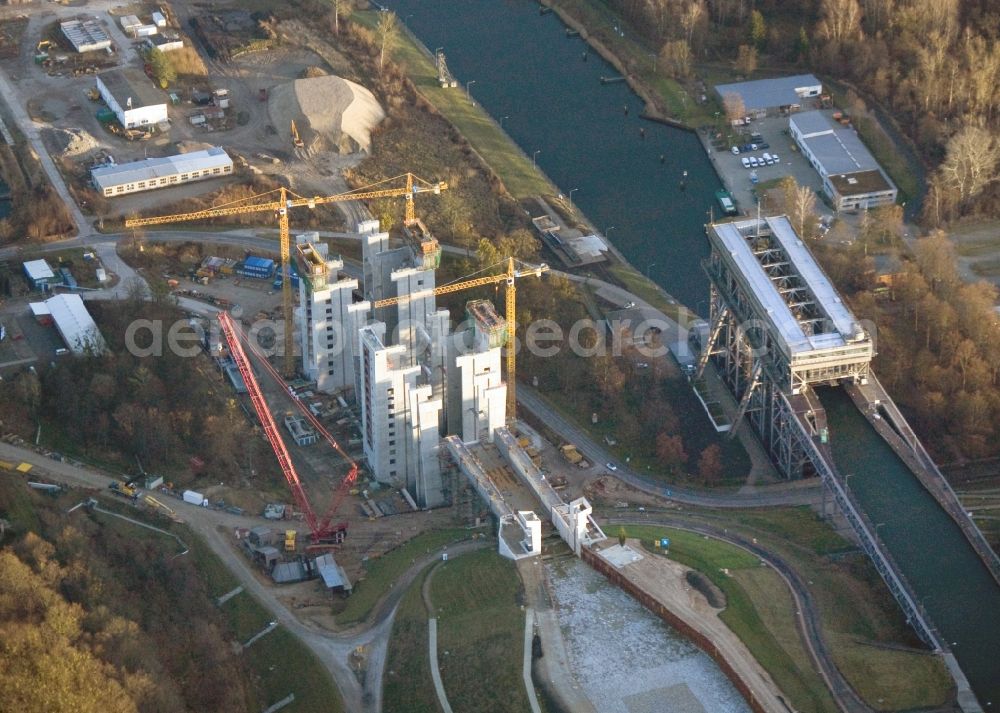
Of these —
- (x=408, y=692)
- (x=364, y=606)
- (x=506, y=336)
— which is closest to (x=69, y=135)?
(x=506, y=336)

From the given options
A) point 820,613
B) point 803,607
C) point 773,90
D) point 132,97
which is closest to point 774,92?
point 773,90

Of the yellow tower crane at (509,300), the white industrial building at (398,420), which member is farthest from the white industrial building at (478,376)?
the yellow tower crane at (509,300)

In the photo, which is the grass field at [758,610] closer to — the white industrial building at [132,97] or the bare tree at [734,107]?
the bare tree at [734,107]

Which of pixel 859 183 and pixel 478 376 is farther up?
pixel 478 376

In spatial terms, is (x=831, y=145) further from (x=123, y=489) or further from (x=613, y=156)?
(x=123, y=489)

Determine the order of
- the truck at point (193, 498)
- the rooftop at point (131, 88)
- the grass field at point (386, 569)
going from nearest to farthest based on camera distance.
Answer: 1. the grass field at point (386, 569)
2. the truck at point (193, 498)
3. the rooftop at point (131, 88)

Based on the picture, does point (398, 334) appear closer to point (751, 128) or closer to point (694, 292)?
point (694, 292)
